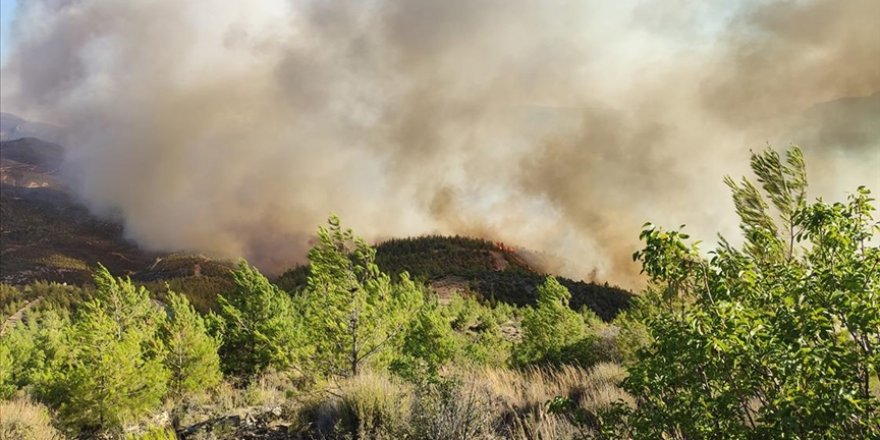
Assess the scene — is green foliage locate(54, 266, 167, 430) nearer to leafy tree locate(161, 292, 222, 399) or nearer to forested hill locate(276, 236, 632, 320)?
leafy tree locate(161, 292, 222, 399)

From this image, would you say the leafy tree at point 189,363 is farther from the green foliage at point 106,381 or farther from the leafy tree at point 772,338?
the leafy tree at point 772,338

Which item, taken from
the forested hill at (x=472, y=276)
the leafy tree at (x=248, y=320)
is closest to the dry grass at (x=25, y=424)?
the leafy tree at (x=248, y=320)

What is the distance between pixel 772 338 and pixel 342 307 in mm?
9632

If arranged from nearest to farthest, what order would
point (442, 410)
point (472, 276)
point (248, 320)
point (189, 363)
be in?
point (442, 410)
point (189, 363)
point (248, 320)
point (472, 276)

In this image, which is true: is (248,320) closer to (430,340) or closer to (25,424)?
(430,340)

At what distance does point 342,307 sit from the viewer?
1155 centimetres

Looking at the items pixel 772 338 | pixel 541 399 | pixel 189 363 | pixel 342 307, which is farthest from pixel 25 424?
pixel 772 338

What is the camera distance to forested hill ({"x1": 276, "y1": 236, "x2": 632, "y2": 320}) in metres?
107

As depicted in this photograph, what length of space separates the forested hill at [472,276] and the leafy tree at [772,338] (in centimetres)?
7834

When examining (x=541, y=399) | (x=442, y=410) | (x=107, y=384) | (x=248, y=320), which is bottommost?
(x=442, y=410)

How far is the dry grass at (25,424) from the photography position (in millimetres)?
10523

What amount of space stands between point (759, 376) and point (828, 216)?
1.45 meters

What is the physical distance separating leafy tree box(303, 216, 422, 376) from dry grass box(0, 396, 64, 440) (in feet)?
20.1

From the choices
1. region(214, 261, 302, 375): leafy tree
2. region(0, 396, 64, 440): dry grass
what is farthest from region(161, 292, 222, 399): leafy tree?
region(0, 396, 64, 440): dry grass
